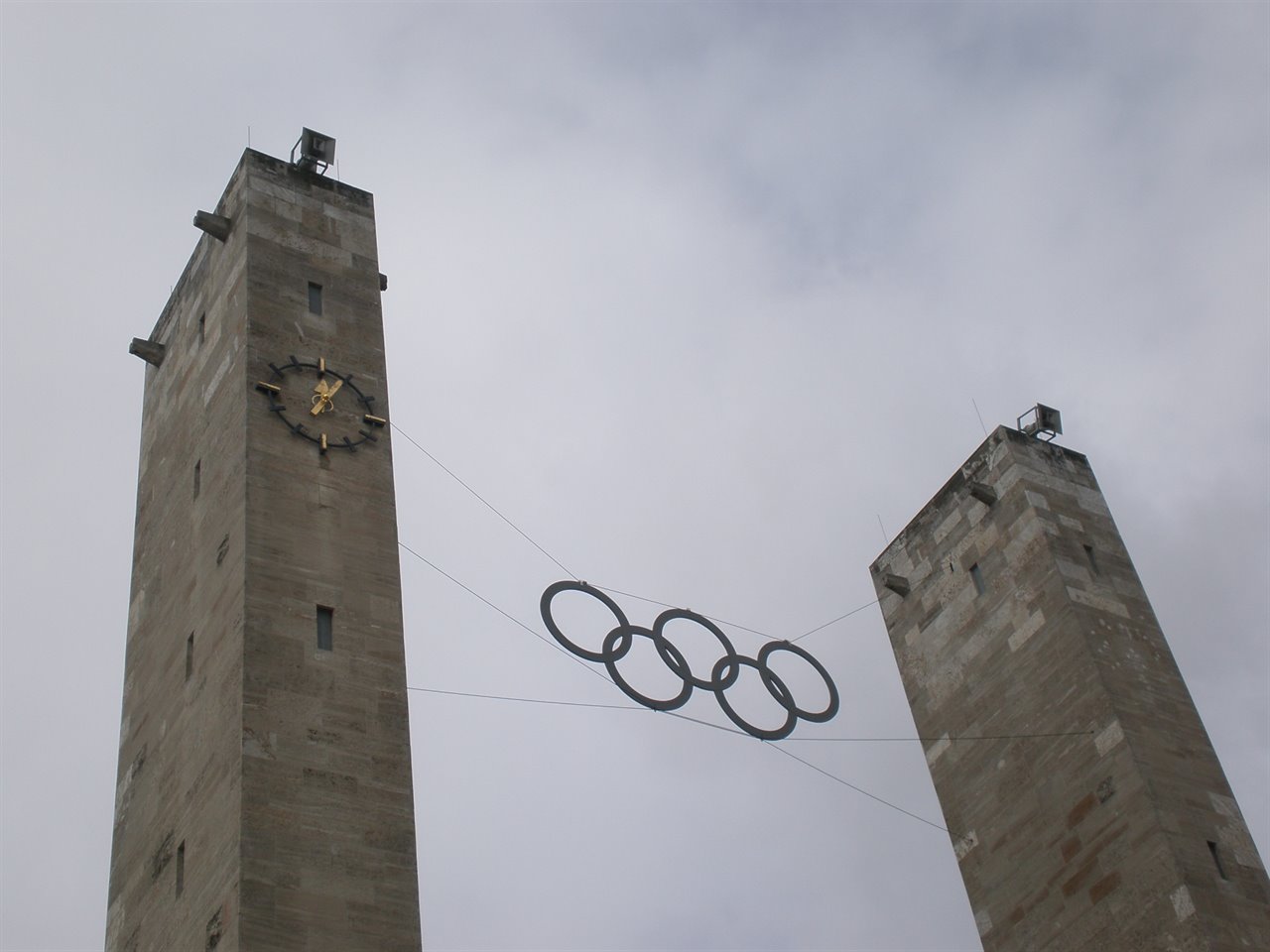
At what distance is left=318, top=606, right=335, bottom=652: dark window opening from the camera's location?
34.4m

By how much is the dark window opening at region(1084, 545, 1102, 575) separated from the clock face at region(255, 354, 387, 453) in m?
15.6

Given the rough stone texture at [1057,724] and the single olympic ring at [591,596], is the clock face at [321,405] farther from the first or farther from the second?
the rough stone texture at [1057,724]

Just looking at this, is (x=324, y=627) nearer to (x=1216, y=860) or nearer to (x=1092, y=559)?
(x=1216, y=860)

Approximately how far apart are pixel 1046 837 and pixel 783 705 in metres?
6.87

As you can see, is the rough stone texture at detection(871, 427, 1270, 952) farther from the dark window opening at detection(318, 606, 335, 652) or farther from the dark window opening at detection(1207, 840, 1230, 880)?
the dark window opening at detection(318, 606, 335, 652)

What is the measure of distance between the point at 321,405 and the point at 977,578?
1588 centimetres

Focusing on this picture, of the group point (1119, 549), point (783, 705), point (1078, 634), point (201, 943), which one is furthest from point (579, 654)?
point (1119, 549)

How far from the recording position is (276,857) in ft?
102

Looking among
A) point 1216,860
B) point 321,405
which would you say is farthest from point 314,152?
point 1216,860

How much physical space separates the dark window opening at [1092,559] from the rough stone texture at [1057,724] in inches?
1.8

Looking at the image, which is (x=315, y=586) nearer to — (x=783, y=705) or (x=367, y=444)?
(x=367, y=444)

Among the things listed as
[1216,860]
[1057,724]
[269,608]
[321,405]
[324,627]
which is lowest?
[1216,860]

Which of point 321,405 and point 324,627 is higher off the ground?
point 321,405

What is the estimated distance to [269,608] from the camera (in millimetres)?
34312
